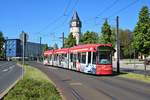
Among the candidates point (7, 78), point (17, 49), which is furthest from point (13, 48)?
point (7, 78)

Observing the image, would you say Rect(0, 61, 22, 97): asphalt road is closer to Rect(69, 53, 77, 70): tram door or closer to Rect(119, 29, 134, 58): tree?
Rect(69, 53, 77, 70): tram door

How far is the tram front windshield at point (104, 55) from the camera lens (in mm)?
39938

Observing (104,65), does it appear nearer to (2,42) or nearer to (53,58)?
(53,58)

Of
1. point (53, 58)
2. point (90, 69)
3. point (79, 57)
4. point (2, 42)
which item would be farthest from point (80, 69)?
point (2, 42)

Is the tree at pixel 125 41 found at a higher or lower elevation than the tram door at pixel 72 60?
higher

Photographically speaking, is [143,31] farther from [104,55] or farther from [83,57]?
[83,57]

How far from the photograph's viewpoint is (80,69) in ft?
152

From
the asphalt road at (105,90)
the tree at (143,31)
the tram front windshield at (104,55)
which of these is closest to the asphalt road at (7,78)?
the asphalt road at (105,90)

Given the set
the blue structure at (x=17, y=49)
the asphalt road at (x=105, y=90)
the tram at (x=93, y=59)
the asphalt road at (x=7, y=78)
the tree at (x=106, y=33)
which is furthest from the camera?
the blue structure at (x=17, y=49)

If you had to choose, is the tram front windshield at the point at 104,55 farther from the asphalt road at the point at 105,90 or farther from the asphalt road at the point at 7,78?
the asphalt road at the point at 105,90

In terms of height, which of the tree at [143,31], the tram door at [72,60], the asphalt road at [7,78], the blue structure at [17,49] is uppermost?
the blue structure at [17,49]

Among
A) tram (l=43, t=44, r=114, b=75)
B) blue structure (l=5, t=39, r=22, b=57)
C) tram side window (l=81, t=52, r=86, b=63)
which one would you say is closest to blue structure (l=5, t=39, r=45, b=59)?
blue structure (l=5, t=39, r=22, b=57)

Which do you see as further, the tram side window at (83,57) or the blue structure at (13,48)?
the blue structure at (13,48)

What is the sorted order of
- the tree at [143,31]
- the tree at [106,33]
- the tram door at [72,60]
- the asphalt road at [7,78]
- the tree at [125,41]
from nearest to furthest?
the asphalt road at [7,78] → the tree at [143,31] → the tram door at [72,60] → the tree at [106,33] → the tree at [125,41]
